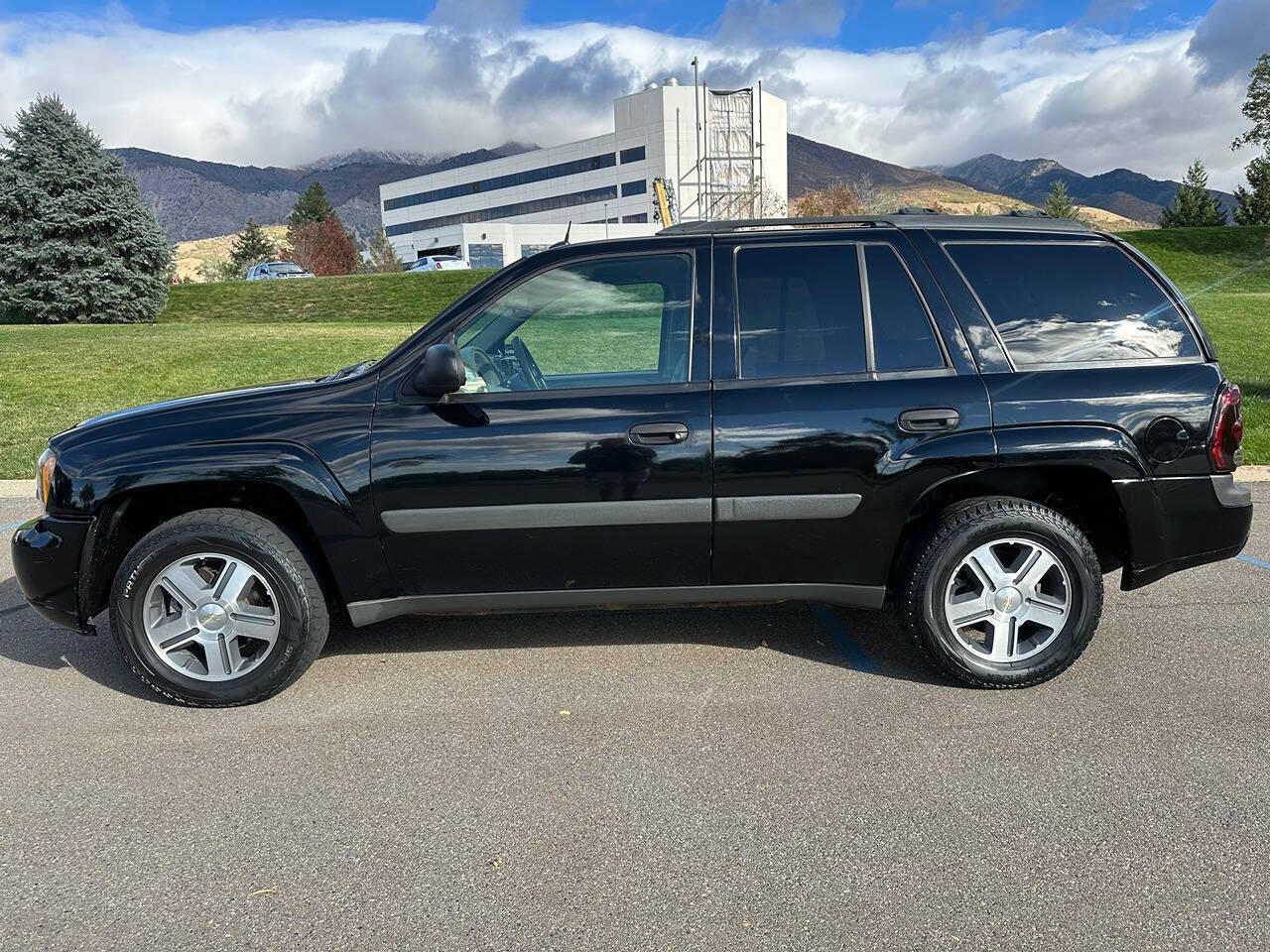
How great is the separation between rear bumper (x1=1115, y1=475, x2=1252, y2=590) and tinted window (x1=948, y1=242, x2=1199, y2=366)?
1.76ft

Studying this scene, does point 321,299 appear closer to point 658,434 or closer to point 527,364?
point 527,364

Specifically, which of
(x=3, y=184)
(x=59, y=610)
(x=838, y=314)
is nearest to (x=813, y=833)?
(x=838, y=314)

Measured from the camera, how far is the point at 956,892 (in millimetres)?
2635

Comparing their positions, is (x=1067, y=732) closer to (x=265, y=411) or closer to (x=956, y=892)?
(x=956, y=892)

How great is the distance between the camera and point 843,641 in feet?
14.8

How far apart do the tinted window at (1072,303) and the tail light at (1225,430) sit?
0.72 ft

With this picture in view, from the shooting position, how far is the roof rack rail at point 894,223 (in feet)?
13.4

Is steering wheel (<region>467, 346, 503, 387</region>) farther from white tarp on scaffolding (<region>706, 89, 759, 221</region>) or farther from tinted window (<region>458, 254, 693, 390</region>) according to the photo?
white tarp on scaffolding (<region>706, 89, 759, 221</region>)

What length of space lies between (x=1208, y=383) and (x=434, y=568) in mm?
3144

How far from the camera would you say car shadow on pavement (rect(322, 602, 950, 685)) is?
4387 millimetres

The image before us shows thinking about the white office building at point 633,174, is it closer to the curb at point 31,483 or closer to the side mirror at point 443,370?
the curb at point 31,483

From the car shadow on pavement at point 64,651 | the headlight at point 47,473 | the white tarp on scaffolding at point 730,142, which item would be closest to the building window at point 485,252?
the white tarp on scaffolding at point 730,142

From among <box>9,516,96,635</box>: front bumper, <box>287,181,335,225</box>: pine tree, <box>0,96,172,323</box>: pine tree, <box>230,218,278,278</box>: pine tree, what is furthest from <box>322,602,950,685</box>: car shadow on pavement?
<box>287,181,335,225</box>: pine tree

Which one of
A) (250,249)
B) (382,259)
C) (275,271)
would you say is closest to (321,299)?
(275,271)
